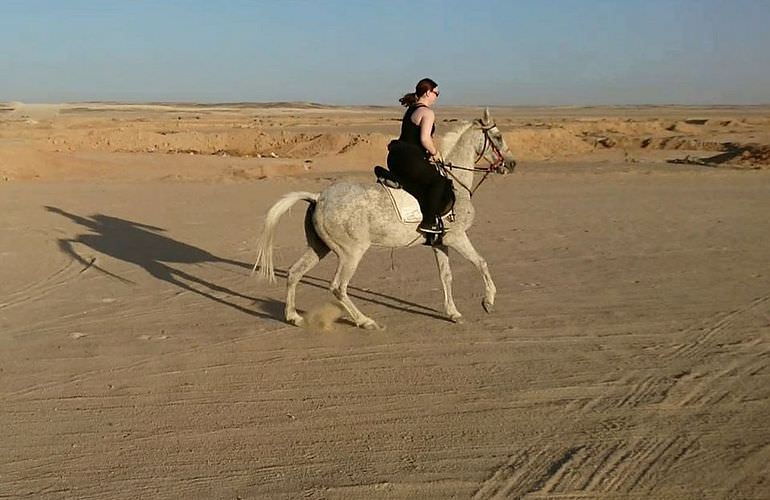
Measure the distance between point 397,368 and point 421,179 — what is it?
2296 millimetres

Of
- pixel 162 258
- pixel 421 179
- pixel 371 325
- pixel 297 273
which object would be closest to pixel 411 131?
pixel 421 179

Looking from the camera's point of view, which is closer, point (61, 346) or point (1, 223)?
point (61, 346)

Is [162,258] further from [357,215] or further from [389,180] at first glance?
[389,180]

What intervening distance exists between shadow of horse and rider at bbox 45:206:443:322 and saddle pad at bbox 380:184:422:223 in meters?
1.36

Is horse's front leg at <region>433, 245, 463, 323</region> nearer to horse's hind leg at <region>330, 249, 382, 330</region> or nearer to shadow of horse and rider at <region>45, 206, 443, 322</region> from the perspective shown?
shadow of horse and rider at <region>45, 206, 443, 322</region>

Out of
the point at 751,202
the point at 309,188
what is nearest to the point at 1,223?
→ the point at 309,188

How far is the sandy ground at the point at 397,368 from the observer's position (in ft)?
18.5

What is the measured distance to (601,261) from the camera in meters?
12.8

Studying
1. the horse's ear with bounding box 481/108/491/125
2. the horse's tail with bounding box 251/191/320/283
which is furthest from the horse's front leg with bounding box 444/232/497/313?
the horse's tail with bounding box 251/191/320/283

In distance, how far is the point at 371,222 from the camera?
29.9 ft

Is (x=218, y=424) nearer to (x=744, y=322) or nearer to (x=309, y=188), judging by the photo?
(x=744, y=322)

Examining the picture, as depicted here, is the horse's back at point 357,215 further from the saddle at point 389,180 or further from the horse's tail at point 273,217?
the horse's tail at point 273,217

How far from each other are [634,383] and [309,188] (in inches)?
675

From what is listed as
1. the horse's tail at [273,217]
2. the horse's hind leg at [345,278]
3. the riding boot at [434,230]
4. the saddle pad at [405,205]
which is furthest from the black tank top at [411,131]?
the horse's hind leg at [345,278]
